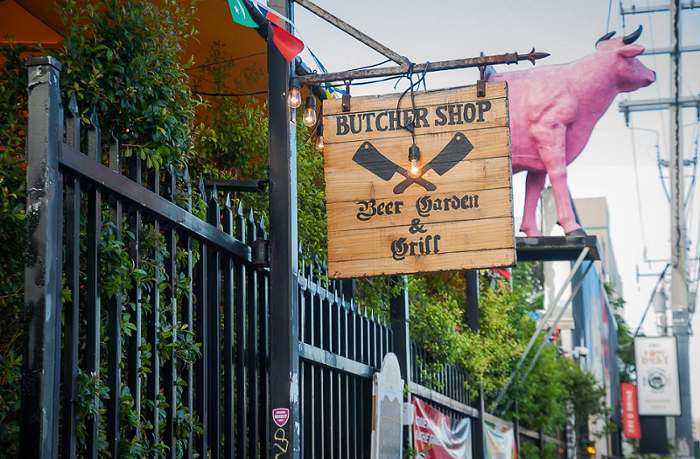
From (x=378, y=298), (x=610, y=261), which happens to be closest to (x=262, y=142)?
(x=378, y=298)

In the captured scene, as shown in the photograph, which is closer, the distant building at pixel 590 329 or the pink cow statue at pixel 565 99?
the pink cow statue at pixel 565 99

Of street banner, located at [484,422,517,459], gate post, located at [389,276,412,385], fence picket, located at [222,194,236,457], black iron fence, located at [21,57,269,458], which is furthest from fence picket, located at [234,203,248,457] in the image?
street banner, located at [484,422,517,459]

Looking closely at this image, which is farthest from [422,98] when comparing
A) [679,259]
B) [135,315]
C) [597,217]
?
[597,217]

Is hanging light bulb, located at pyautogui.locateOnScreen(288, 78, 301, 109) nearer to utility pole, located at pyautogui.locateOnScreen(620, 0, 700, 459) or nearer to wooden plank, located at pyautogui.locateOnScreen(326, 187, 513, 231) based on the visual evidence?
wooden plank, located at pyautogui.locateOnScreen(326, 187, 513, 231)

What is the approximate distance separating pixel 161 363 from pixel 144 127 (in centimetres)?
122

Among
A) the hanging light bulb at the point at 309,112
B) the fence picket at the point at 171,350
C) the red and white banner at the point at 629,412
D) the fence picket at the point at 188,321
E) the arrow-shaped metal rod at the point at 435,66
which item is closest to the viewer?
the fence picket at the point at 171,350

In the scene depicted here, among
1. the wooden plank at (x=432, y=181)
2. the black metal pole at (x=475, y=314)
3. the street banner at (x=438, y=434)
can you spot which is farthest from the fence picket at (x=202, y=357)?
the black metal pole at (x=475, y=314)

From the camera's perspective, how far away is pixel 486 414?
15078 mm

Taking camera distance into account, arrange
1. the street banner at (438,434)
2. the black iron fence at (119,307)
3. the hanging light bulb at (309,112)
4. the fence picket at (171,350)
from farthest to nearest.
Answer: the street banner at (438,434) → the hanging light bulb at (309,112) → the fence picket at (171,350) → the black iron fence at (119,307)

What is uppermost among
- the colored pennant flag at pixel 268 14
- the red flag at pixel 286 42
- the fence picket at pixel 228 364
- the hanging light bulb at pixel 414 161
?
the colored pennant flag at pixel 268 14

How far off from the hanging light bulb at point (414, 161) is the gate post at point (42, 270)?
3.15 metres

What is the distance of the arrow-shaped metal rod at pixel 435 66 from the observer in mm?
6531

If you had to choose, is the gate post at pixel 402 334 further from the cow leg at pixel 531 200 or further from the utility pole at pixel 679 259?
the utility pole at pixel 679 259

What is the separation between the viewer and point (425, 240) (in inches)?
266
